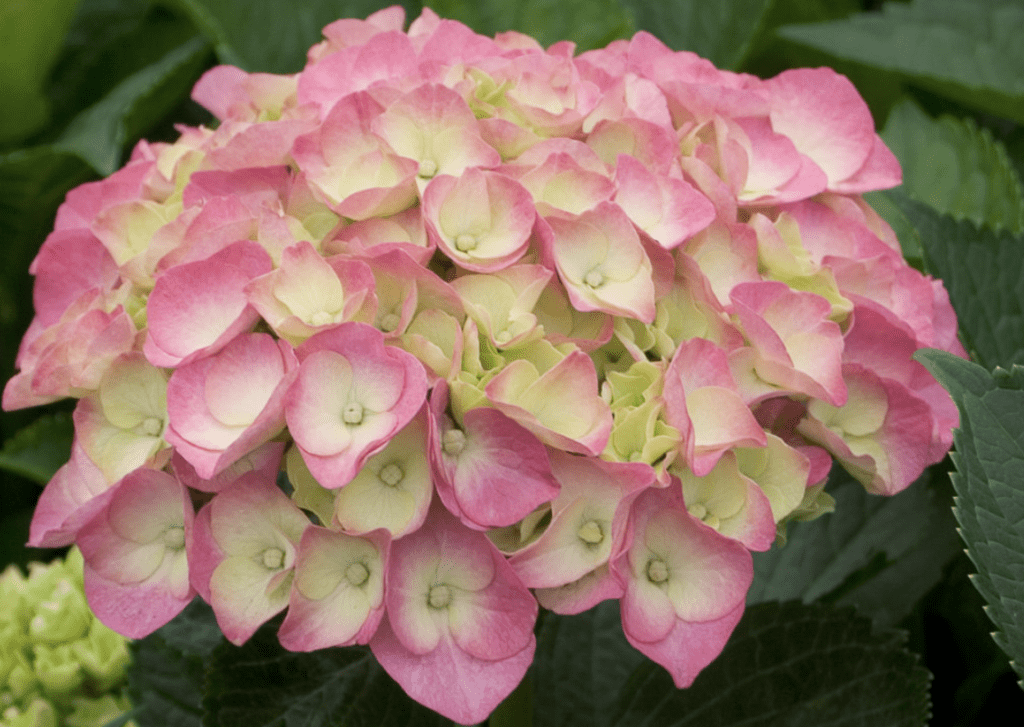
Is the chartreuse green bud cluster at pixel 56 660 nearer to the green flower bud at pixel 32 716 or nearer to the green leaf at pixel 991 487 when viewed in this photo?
the green flower bud at pixel 32 716

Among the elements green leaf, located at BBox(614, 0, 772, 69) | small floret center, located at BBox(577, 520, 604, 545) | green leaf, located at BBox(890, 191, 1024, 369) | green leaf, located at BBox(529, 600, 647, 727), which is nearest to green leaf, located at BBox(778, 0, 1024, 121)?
green leaf, located at BBox(614, 0, 772, 69)

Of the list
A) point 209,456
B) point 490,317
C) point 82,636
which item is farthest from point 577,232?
point 82,636

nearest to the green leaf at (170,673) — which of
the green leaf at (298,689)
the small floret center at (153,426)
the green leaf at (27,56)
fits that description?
the green leaf at (298,689)

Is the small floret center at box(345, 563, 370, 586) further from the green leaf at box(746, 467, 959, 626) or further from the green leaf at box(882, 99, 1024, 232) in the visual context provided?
the green leaf at box(882, 99, 1024, 232)

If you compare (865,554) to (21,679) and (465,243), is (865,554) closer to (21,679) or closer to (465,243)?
(465,243)

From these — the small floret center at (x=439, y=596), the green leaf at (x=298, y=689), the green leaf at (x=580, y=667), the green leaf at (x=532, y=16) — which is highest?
the small floret center at (x=439, y=596)
